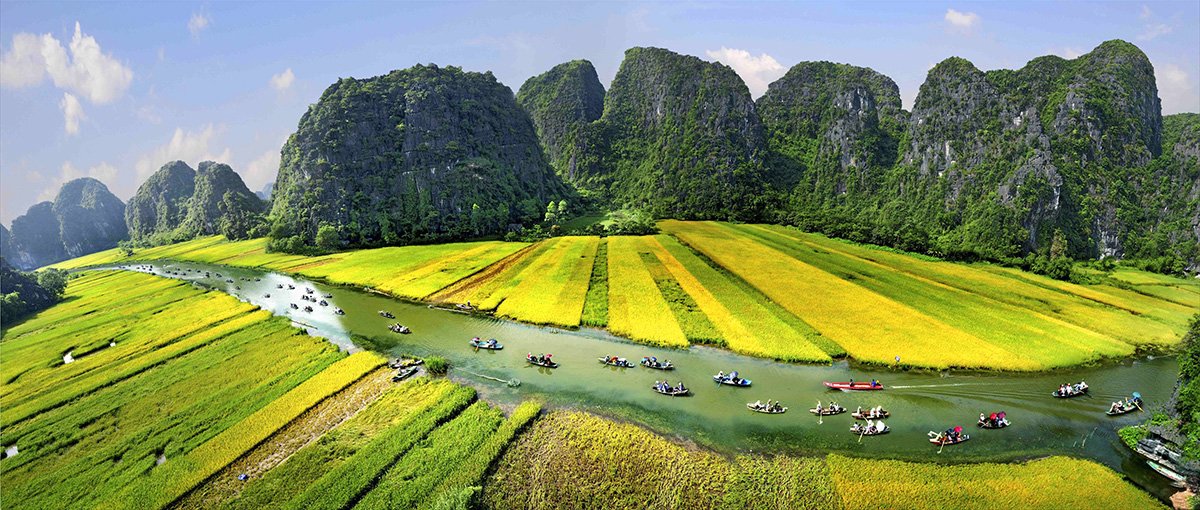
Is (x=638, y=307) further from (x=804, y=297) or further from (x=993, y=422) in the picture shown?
(x=993, y=422)

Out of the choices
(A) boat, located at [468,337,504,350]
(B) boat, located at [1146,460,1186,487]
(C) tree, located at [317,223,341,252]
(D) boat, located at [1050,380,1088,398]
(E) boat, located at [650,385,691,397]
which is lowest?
(B) boat, located at [1146,460,1186,487]

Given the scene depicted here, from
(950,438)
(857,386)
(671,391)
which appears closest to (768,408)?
(671,391)

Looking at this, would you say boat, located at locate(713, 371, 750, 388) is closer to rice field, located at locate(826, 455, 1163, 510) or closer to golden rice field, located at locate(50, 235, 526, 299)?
rice field, located at locate(826, 455, 1163, 510)

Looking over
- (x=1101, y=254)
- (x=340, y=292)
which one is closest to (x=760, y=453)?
(x=340, y=292)

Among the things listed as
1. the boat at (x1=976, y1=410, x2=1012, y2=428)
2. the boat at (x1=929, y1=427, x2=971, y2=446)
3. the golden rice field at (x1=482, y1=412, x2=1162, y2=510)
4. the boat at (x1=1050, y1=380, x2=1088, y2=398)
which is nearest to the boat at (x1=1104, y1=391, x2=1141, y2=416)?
the boat at (x1=1050, y1=380, x2=1088, y2=398)

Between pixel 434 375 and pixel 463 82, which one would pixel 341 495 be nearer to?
pixel 434 375
